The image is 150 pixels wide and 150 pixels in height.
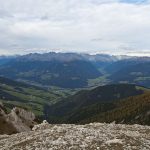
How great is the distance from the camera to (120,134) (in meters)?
33.9

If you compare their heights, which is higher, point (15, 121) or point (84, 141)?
point (84, 141)

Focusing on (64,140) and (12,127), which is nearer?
(64,140)

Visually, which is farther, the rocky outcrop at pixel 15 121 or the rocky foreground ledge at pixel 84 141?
the rocky outcrop at pixel 15 121

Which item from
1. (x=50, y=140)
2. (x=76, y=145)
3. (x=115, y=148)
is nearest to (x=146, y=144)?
(x=115, y=148)

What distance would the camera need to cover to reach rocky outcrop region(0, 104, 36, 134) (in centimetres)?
6709

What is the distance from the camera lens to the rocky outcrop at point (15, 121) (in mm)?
67094

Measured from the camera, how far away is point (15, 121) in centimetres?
7006

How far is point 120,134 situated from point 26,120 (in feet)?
148

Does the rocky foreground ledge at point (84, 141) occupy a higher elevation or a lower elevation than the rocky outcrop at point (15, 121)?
higher

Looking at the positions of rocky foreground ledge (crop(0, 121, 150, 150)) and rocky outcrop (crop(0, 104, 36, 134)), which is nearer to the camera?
rocky foreground ledge (crop(0, 121, 150, 150))

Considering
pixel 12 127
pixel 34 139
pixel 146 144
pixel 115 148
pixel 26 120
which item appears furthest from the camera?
pixel 26 120

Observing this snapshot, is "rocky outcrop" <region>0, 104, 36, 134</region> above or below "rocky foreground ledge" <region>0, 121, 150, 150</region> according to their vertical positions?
below

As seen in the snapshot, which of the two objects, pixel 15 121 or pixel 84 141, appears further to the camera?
pixel 15 121

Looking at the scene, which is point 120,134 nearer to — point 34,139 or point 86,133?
point 86,133
